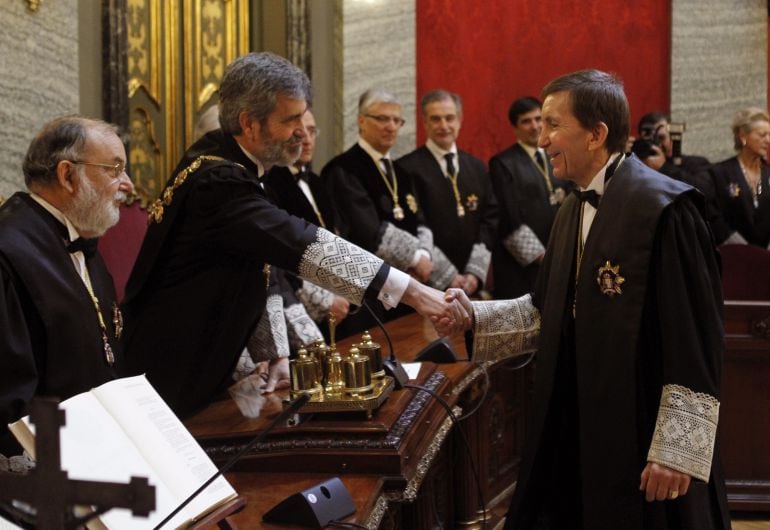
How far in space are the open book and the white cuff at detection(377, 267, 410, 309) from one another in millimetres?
1375

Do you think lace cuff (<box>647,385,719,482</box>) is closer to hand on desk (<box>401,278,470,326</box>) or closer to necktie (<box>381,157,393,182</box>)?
hand on desk (<box>401,278,470,326</box>)

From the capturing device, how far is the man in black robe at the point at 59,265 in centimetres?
249

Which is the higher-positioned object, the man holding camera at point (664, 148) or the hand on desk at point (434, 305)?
the man holding camera at point (664, 148)

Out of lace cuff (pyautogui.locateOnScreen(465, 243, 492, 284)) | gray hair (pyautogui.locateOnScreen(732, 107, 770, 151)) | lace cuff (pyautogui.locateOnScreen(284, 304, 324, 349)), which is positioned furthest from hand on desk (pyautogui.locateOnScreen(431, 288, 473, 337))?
gray hair (pyautogui.locateOnScreen(732, 107, 770, 151))

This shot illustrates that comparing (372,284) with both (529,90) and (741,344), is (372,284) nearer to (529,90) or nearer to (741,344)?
(741,344)

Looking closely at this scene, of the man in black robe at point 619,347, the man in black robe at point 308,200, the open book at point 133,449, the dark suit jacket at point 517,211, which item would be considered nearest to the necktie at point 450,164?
the dark suit jacket at point 517,211

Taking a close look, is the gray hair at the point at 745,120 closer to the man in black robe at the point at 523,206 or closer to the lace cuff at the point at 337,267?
the man in black robe at the point at 523,206

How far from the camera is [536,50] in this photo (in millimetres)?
8812

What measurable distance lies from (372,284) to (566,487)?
33.3 inches

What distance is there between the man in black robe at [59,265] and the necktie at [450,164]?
395 centimetres

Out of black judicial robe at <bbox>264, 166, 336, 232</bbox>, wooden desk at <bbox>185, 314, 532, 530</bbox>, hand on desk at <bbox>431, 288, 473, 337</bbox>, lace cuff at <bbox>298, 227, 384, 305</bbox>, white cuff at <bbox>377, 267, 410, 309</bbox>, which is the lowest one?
wooden desk at <bbox>185, 314, 532, 530</bbox>

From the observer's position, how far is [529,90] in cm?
880

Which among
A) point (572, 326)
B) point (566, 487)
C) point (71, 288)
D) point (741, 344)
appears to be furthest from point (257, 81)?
point (741, 344)

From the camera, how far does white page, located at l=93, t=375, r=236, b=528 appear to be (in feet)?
5.63
